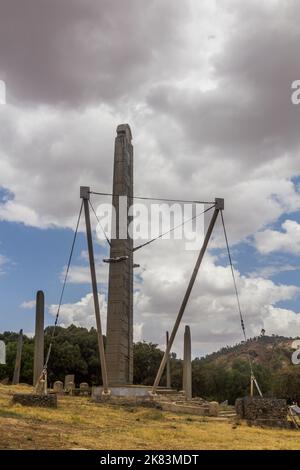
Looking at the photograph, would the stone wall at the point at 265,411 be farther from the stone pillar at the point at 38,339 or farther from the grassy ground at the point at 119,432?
the stone pillar at the point at 38,339

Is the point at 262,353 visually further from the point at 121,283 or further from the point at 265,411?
the point at 265,411

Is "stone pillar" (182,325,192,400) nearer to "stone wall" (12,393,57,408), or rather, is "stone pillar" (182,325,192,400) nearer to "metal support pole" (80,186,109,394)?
"metal support pole" (80,186,109,394)

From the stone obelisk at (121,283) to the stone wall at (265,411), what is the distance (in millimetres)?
11205

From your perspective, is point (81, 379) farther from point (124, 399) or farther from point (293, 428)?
point (293, 428)

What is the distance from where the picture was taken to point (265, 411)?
887 inches

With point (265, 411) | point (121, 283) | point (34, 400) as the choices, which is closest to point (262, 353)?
point (121, 283)

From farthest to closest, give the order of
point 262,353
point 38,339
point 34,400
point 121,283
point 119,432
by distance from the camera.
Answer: point 262,353 → point 121,283 → point 38,339 → point 34,400 → point 119,432

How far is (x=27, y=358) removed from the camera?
53.4 metres

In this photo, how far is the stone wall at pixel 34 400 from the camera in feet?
75.2

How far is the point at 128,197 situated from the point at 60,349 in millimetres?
26528

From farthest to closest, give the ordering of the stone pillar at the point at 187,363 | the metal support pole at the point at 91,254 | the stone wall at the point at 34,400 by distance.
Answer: the stone pillar at the point at 187,363 < the metal support pole at the point at 91,254 < the stone wall at the point at 34,400

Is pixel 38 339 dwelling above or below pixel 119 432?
above

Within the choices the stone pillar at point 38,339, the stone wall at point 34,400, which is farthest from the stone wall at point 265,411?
the stone pillar at point 38,339

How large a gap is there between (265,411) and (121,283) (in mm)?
13169
